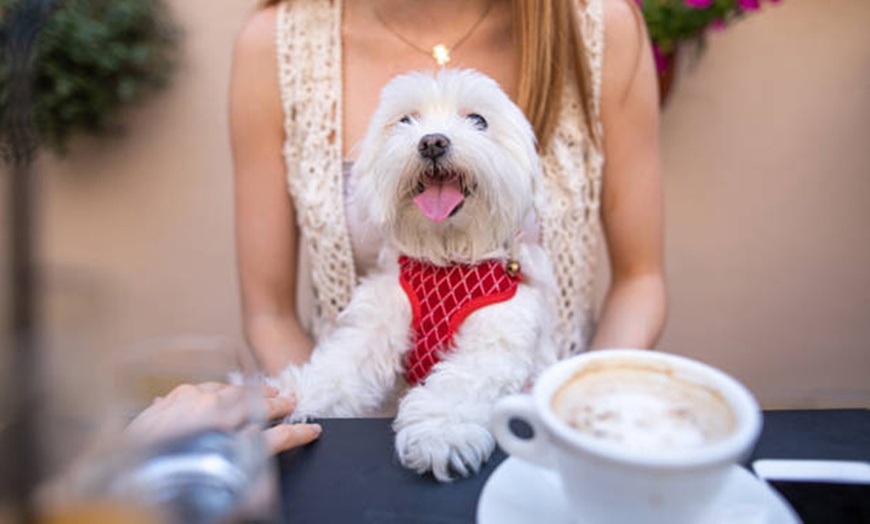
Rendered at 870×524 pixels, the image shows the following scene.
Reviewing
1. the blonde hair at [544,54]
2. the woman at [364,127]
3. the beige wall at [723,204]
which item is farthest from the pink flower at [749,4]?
the blonde hair at [544,54]

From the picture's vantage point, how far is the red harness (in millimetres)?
808

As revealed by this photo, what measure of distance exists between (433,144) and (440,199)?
0.21 feet

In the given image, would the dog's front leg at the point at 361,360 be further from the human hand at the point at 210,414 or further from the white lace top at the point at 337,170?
the white lace top at the point at 337,170

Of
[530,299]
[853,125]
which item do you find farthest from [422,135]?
[853,125]

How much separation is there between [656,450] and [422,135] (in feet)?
1.46

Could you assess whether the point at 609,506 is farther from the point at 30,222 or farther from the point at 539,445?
the point at 30,222

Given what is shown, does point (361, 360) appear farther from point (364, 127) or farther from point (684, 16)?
point (684, 16)

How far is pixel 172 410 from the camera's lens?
58 cm

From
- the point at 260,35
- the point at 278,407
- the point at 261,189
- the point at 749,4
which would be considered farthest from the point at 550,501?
the point at 749,4

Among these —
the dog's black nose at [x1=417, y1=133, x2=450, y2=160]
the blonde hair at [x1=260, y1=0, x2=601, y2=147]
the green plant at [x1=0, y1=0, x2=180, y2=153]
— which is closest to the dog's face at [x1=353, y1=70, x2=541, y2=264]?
the dog's black nose at [x1=417, y1=133, x2=450, y2=160]

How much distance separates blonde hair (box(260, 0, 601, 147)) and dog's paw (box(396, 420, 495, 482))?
1.59ft

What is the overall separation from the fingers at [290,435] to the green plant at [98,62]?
1.21m

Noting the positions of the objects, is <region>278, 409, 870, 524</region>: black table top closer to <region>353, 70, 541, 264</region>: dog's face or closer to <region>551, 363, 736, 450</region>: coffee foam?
<region>551, 363, 736, 450</region>: coffee foam

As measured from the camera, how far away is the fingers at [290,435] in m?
0.59
